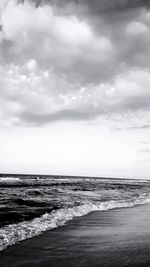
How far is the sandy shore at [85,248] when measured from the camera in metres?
5.02

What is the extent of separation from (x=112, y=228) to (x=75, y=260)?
11.4 feet

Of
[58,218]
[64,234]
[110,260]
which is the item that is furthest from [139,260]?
[58,218]

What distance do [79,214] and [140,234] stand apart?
4693mm

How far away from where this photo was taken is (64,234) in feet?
25.2

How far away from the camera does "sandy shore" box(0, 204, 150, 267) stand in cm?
502

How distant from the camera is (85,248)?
604 centimetres

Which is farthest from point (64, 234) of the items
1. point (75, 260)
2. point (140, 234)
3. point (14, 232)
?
point (75, 260)

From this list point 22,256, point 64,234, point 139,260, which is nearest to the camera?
point 139,260

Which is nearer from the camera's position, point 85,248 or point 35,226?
point 85,248

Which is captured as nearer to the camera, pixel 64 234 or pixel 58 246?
pixel 58 246

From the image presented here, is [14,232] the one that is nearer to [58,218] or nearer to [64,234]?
[64,234]

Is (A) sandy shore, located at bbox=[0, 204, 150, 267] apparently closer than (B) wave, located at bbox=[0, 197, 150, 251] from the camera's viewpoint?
Yes

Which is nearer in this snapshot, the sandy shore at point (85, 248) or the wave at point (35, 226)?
the sandy shore at point (85, 248)

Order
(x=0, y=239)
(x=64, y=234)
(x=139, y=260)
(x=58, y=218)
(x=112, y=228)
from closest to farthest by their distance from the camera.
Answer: (x=139, y=260), (x=0, y=239), (x=64, y=234), (x=112, y=228), (x=58, y=218)
